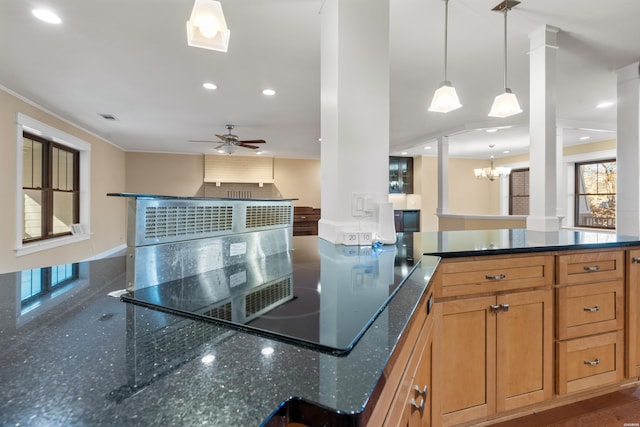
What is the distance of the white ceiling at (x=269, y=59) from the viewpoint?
2102mm

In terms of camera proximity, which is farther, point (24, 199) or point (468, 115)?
point (468, 115)

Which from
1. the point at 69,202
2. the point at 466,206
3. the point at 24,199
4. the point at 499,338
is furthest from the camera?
the point at 466,206

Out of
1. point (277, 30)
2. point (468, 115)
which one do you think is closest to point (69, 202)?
point (277, 30)

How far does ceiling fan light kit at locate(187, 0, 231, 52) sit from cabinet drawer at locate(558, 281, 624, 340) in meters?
2.03

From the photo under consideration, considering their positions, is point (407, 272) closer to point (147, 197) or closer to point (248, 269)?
point (248, 269)

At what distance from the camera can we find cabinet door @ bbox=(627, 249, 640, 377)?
1689 mm

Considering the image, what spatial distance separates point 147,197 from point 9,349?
1.30ft

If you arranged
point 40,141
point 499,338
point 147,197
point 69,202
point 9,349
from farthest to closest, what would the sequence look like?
point 69,202 < point 40,141 < point 499,338 < point 147,197 < point 9,349

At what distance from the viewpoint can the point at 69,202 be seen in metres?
5.14

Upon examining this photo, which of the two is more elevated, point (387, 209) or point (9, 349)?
point (387, 209)

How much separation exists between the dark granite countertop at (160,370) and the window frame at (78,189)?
4149 millimetres

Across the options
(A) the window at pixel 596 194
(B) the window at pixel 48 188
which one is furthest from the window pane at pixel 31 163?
(A) the window at pixel 596 194

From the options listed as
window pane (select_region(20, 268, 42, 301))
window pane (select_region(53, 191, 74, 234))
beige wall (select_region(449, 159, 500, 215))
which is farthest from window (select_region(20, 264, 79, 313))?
beige wall (select_region(449, 159, 500, 215))

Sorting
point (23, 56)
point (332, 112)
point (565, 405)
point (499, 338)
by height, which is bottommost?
point (565, 405)
